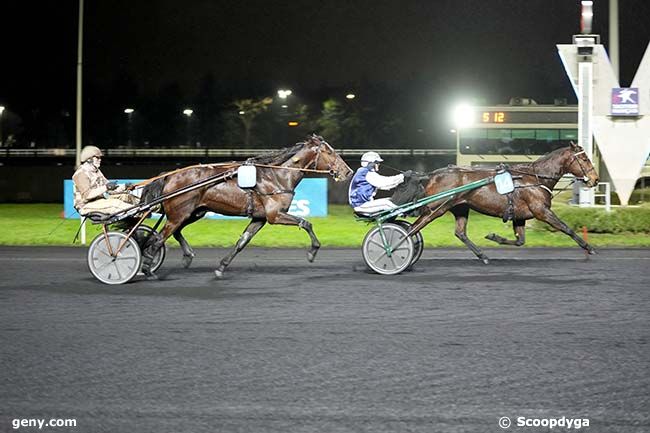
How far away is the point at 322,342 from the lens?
7.59 meters

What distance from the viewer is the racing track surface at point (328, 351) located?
5.45m

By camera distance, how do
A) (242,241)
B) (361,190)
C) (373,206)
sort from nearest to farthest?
(242,241)
(373,206)
(361,190)

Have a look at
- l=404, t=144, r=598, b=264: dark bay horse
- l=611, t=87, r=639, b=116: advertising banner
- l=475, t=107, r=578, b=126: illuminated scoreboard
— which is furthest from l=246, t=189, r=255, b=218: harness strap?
l=475, t=107, r=578, b=126: illuminated scoreboard

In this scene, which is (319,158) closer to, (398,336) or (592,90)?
(398,336)

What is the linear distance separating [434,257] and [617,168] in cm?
922

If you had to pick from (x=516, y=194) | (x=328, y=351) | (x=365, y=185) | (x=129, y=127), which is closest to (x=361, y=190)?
(x=365, y=185)

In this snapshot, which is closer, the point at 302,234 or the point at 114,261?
the point at 114,261

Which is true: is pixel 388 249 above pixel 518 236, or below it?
below

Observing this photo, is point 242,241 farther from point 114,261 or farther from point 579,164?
point 579,164

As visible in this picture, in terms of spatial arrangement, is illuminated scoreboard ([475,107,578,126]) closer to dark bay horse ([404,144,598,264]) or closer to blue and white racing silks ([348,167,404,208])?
dark bay horse ([404,144,598,264])

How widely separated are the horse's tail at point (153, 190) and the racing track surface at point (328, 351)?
1.04 m

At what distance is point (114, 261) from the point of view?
37.4 ft

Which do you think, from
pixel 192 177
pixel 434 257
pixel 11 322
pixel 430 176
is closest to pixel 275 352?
pixel 11 322

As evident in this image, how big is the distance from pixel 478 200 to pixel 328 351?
20.5 ft
